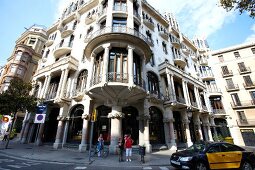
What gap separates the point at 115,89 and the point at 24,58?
33578mm

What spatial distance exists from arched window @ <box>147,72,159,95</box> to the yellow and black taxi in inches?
447

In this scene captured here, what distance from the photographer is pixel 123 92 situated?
1301cm

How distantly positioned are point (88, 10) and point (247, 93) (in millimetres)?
33037

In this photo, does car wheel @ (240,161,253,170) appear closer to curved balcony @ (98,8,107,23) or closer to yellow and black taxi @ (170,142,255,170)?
yellow and black taxi @ (170,142,255,170)

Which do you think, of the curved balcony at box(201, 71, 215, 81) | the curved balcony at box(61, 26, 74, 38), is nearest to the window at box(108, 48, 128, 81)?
the curved balcony at box(61, 26, 74, 38)

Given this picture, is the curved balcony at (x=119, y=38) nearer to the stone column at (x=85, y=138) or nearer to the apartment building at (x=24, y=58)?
the stone column at (x=85, y=138)

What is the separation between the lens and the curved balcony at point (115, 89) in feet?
40.1

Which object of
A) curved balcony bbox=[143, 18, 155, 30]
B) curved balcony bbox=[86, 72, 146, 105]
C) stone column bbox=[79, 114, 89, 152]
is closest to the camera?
curved balcony bbox=[86, 72, 146, 105]

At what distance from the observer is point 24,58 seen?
34.4 metres

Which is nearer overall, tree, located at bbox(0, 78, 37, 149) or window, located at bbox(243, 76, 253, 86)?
tree, located at bbox(0, 78, 37, 149)

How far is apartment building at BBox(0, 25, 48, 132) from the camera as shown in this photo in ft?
107

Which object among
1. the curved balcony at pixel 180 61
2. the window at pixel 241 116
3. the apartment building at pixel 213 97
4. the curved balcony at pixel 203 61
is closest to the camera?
the curved balcony at pixel 180 61

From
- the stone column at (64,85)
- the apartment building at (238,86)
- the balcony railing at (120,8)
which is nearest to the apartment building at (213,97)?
the apartment building at (238,86)

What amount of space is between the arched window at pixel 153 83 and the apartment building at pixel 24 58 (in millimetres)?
30820
